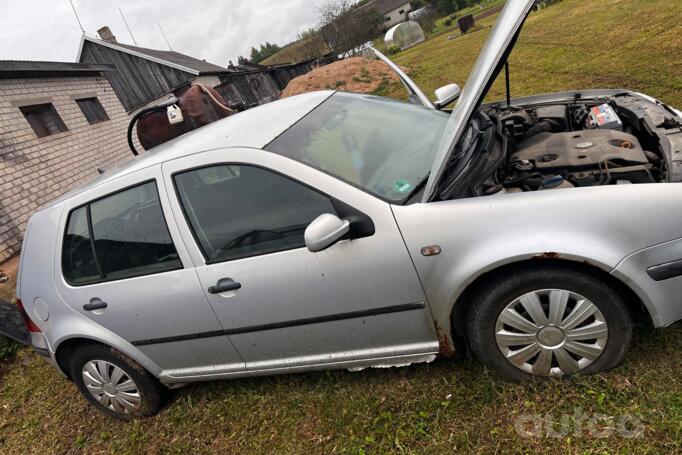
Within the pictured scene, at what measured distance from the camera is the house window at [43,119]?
1007 cm

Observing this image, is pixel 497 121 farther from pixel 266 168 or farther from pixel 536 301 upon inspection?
pixel 266 168

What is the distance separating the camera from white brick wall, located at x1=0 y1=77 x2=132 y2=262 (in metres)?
8.30

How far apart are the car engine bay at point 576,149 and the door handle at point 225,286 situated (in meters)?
1.12

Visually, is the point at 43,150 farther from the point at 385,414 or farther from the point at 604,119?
the point at 604,119

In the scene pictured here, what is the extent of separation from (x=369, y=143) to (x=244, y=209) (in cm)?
78

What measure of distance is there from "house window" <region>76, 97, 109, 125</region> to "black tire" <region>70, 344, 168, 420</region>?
11868mm

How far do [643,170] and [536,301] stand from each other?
83cm

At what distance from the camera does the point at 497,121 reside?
2734mm

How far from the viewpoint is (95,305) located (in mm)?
2541

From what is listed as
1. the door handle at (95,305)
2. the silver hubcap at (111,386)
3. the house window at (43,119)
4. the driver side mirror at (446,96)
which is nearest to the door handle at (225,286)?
the door handle at (95,305)

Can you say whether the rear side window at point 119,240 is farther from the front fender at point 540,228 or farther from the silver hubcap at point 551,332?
the silver hubcap at point 551,332

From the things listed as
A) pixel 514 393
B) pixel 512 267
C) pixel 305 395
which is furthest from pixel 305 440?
pixel 512 267

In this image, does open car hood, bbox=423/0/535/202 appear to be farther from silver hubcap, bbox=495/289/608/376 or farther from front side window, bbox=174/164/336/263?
silver hubcap, bbox=495/289/608/376

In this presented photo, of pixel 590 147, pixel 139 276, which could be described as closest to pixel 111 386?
pixel 139 276
